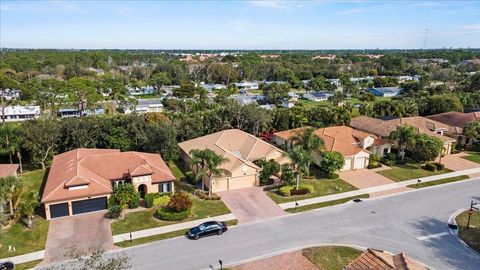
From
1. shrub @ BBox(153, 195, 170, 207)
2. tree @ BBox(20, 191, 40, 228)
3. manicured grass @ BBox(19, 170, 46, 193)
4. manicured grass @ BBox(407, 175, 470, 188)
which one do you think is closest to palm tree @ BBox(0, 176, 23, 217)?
tree @ BBox(20, 191, 40, 228)

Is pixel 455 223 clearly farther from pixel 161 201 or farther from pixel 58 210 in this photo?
pixel 58 210

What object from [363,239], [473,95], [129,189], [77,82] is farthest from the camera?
[77,82]

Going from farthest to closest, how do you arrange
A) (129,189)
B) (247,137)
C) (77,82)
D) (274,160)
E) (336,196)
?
(77,82) < (247,137) < (274,160) < (336,196) < (129,189)

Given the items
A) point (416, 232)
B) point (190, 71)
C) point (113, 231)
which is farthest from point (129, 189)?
point (190, 71)

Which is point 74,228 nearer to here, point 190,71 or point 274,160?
point 274,160

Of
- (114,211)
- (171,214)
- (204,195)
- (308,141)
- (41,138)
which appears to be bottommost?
(204,195)

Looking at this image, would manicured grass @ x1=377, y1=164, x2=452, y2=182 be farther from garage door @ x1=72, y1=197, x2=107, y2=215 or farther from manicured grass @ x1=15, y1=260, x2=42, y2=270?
manicured grass @ x1=15, y1=260, x2=42, y2=270

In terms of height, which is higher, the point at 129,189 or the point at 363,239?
the point at 129,189

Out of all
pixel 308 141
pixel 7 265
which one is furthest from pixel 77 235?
pixel 308 141
